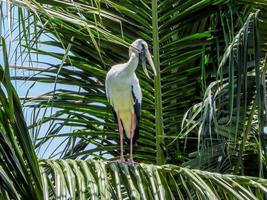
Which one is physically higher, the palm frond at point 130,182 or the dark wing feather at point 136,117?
the dark wing feather at point 136,117

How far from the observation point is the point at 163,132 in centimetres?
541

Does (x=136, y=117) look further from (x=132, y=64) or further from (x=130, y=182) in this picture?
(x=130, y=182)

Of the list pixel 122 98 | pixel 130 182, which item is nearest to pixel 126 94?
pixel 122 98

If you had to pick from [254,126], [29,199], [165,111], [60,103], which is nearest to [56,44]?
Answer: [60,103]

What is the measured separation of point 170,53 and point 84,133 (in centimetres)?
78

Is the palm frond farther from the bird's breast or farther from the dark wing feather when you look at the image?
the bird's breast

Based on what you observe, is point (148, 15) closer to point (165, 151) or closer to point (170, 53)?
point (170, 53)

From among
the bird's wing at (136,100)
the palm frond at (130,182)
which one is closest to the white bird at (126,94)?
the bird's wing at (136,100)

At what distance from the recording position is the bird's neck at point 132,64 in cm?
531

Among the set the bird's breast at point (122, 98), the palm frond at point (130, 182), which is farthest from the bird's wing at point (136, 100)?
the palm frond at point (130, 182)

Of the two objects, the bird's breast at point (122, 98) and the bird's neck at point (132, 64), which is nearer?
the bird's neck at point (132, 64)

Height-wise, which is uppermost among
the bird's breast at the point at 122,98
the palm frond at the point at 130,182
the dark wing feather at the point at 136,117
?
the bird's breast at the point at 122,98

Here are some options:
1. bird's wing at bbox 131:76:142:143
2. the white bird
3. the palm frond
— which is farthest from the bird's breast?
the palm frond

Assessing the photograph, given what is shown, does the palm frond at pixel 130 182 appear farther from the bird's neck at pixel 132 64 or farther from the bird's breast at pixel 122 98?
the bird's breast at pixel 122 98
